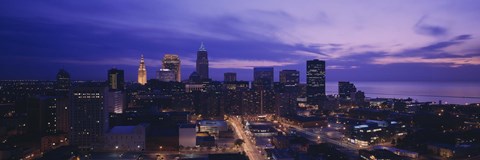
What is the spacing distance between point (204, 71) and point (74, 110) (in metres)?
72.9

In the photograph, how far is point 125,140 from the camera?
93.6ft

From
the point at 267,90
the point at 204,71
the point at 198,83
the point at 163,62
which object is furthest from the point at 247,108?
the point at 163,62

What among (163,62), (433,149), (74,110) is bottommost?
(433,149)

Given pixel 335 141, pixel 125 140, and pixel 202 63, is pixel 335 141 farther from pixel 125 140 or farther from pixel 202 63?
pixel 202 63

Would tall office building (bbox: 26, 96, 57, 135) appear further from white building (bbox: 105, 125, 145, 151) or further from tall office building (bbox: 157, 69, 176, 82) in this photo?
tall office building (bbox: 157, 69, 176, 82)

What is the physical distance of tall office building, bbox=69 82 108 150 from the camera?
28.0m

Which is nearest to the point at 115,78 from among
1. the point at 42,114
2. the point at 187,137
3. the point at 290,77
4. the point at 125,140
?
the point at 42,114

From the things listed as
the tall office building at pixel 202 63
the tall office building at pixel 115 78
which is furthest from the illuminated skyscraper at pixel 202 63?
the tall office building at pixel 115 78

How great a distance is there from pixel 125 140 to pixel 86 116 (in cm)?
328

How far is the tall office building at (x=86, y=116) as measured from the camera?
28.0 metres

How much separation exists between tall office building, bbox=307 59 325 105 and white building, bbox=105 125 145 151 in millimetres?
49935

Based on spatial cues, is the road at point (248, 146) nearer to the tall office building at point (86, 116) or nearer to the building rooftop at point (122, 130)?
the building rooftop at point (122, 130)

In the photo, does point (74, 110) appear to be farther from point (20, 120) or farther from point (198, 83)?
point (198, 83)

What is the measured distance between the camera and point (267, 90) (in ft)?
185
